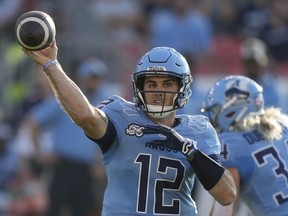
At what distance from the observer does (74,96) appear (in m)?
5.33

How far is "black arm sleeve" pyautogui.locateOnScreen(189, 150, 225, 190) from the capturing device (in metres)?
5.54

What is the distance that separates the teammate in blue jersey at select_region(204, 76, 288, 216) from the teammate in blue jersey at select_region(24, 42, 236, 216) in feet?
2.77

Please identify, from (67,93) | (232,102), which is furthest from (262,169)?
(67,93)

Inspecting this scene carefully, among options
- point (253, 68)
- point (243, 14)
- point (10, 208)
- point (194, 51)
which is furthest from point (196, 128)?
point (243, 14)

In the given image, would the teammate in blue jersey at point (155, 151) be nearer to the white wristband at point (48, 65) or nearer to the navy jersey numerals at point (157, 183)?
the navy jersey numerals at point (157, 183)

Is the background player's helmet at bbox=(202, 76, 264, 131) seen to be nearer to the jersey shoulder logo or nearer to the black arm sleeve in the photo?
the black arm sleeve

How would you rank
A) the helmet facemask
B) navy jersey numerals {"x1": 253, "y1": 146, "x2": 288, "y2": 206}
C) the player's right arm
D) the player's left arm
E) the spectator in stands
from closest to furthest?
the player's right arm → the player's left arm → the helmet facemask → navy jersey numerals {"x1": 253, "y1": 146, "x2": 288, "y2": 206} → the spectator in stands

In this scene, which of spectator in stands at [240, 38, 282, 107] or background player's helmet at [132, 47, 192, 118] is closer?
background player's helmet at [132, 47, 192, 118]

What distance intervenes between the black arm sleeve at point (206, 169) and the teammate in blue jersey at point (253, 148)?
2.95 feet

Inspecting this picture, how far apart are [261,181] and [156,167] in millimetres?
1174

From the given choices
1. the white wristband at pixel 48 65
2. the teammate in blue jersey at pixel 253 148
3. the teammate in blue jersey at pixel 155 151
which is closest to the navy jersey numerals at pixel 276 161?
the teammate in blue jersey at pixel 253 148

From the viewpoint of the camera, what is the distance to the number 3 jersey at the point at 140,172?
5605 millimetres

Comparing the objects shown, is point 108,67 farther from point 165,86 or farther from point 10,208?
point 165,86

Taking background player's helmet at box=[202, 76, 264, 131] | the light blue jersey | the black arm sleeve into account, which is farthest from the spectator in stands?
the black arm sleeve
